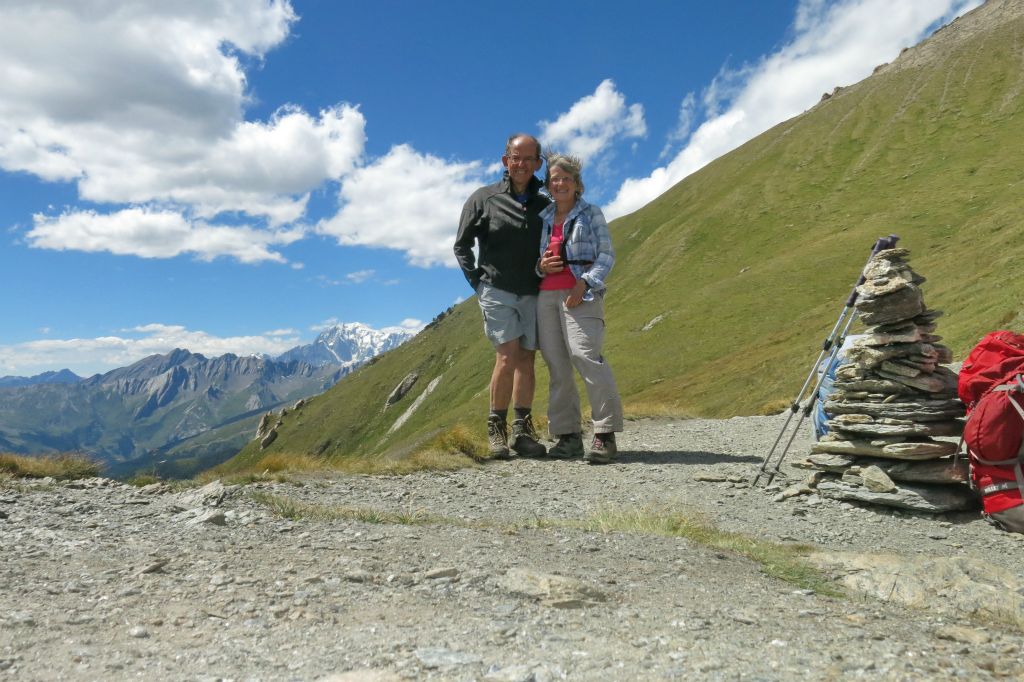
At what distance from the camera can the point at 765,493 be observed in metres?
8.32

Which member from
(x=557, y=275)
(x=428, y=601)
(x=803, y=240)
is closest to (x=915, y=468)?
(x=557, y=275)

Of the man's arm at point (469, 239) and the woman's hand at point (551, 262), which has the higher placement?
the man's arm at point (469, 239)

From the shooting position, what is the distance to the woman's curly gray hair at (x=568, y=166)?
9180 millimetres

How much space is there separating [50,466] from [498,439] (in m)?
5.98

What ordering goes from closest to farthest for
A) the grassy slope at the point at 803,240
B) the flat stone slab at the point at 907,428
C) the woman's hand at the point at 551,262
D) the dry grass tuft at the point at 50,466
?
the flat stone slab at the point at 907,428 < the dry grass tuft at the point at 50,466 < the woman's hand at the point at 551,262 < the grassy slope at the point at 803,240

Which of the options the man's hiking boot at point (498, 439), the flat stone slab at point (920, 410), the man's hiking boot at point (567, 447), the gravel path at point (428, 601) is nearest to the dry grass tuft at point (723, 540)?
the gravel path at point (428, 601)

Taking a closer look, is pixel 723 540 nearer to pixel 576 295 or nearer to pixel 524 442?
pixel 576 295

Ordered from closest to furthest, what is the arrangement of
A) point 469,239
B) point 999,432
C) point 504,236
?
point 999,432 → point 504,236 → point 469,239

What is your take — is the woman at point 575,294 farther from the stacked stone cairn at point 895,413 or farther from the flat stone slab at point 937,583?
the flat stone slab at point 937,583

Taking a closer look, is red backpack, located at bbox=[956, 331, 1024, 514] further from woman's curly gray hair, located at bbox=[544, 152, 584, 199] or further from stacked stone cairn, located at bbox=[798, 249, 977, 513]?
woman's curly gray hair, located at bbox=[544, 152, 584, 199]

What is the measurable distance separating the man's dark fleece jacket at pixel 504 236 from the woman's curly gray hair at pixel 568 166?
0.54 m

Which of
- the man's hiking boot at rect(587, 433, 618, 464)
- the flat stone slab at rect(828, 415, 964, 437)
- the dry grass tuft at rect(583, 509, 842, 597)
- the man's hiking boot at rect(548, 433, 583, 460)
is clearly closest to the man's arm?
the man's hiking boot at rect(548, 433, 583, 460)

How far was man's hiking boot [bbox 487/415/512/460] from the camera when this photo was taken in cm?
1004

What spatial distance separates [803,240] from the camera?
72.9 metres
